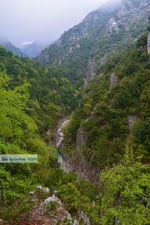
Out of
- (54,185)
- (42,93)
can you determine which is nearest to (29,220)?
(54,185)

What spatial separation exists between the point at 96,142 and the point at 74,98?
71958mm

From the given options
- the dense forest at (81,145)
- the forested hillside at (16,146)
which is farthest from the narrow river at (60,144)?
the forested hillside at (16,146)

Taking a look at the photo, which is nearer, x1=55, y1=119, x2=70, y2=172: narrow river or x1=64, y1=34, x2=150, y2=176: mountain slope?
x1=64, y1=34, x2=150, y2=176: mountain slope

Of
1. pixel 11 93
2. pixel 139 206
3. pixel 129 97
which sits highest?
pixel 129 97

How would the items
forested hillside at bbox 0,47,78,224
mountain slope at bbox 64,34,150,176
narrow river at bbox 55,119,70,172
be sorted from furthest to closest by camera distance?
narrow river at bbox 55,119,70,172 → mountain slope at bbox 64,34,150,176 → forested hillside at bbox 0,47,78,224

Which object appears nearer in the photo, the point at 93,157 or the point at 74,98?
the point at 93,157

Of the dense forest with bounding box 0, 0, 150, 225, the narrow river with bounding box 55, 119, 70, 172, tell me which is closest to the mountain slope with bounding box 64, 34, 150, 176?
the dense forest with bounding box 0, 0, 150, 225

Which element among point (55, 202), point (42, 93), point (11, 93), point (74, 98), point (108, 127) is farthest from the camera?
point (74, 98)

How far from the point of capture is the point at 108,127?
70.1 m

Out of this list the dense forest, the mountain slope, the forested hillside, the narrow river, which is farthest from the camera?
the narrow river

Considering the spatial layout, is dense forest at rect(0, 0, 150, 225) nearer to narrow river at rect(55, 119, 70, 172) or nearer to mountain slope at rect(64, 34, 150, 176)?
mountain slope at rect(64, 34, 150, 176)

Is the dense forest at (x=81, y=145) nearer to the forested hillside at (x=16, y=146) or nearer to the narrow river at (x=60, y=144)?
the forested hillside at (x=16, y=146)

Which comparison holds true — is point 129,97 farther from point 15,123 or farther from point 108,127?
point 15,123

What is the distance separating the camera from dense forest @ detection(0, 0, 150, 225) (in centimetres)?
2594
